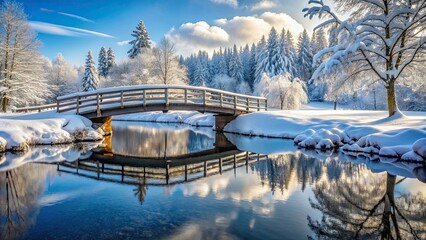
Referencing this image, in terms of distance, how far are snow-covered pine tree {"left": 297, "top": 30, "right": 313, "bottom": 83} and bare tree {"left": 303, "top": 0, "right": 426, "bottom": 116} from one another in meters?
39.8

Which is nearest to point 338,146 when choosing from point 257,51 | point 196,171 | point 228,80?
point 196,171

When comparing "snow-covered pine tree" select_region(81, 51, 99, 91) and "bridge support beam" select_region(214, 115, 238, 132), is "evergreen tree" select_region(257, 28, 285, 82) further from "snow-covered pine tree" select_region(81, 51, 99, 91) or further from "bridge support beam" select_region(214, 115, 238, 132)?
"snow-covered pine tree" select_region(81, 51, 99, 91)

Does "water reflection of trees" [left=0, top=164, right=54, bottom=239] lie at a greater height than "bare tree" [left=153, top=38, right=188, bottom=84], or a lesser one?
lesser

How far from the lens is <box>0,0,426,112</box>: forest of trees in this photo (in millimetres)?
15984

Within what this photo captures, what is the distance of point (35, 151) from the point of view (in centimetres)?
1395

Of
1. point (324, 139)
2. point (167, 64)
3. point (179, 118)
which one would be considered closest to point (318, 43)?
point (167, 64)

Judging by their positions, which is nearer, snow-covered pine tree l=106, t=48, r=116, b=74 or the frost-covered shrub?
the frost-covered shrub

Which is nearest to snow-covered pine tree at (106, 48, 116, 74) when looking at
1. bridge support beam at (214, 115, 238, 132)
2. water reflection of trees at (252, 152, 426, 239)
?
bridge support beam at (214, 115, 238, 132)

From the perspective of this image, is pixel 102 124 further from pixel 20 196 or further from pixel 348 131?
→ pixel 348 131

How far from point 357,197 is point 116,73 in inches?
2065

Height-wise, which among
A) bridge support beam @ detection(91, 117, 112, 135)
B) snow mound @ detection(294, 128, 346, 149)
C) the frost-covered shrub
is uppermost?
the frost-covered shrub

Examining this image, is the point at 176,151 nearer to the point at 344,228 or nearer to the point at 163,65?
the point at 344,228

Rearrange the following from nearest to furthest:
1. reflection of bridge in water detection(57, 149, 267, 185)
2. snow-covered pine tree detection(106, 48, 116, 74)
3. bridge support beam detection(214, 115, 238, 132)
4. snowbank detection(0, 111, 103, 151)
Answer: reflection of bridge in water detection(57, 149, 267, 185), snowbank detection(0, 111, 103, 151), bridge support beam detection(214, 115, 238, 132), snow-covered pine tree detection(106, 48, 116, 74)

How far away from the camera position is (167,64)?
4403cm
